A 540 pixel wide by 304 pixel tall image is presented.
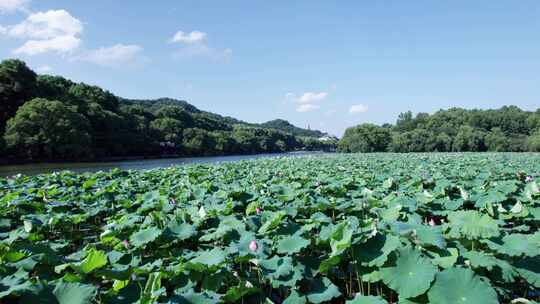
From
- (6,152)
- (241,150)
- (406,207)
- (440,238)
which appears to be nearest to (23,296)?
(440,238)

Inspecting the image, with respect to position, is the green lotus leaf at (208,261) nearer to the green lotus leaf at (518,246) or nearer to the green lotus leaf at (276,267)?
the green lotus leaf at (276,267)

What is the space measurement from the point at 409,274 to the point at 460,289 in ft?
0.90

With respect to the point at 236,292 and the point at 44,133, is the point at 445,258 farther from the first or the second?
the point at 44,133

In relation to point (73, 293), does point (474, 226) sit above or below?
above

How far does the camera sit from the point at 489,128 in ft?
246

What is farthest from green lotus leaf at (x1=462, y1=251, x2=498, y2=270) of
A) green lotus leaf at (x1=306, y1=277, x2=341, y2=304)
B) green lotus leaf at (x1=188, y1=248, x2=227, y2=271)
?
green lotus leaf at (x1=188, y1=248, x2=227, y2=271)

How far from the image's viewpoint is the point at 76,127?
3984 centimetres

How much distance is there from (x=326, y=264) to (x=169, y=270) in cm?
106

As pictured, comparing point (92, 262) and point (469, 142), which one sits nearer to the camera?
point (92, 262)

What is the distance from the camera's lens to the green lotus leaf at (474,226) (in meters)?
2.54

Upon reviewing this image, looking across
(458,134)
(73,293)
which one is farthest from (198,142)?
(73,293)

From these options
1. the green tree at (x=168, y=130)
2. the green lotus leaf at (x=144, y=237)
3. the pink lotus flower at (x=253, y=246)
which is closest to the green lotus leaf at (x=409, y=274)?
the pink lotus flower at (x=253, y=246)

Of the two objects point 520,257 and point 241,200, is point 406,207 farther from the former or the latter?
point 241,200

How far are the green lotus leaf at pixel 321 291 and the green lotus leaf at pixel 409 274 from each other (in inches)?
12.7
